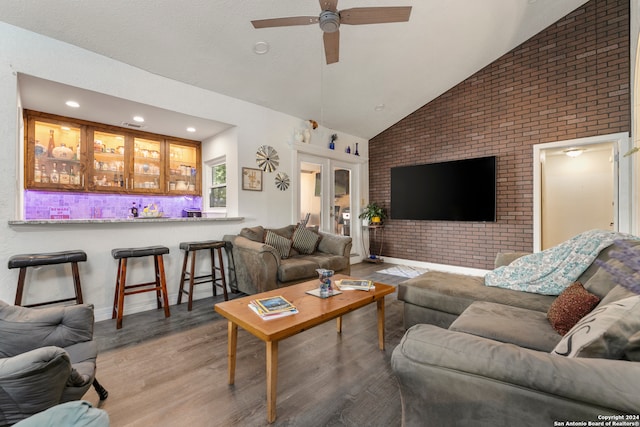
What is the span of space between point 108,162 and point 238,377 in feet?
12.2

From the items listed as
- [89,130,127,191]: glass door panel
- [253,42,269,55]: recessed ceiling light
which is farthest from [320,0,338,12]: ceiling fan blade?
[89,130,127,191]: glass door panel

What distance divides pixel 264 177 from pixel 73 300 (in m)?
2.59

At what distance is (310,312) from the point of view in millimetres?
1738

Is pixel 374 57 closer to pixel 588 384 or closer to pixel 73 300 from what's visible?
pixel 588 384

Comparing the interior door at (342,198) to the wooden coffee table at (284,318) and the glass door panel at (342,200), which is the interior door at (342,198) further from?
the wooden coffee table at (284,318)

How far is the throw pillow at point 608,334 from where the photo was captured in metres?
0.85

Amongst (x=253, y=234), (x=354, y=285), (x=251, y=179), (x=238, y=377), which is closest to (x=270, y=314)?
(x=238, y=377)

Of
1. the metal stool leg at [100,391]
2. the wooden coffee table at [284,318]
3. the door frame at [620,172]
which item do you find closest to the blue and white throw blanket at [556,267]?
the wooden coffee table at [284,318]

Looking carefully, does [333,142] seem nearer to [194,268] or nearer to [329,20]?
A: [329,20]

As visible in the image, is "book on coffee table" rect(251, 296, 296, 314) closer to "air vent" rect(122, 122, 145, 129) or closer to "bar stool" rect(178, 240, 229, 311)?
"bar stool" rect(178, 240, 229, 311)

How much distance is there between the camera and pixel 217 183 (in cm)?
454

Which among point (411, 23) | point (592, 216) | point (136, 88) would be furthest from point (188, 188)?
point (592, 216)

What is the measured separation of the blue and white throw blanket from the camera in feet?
6.23

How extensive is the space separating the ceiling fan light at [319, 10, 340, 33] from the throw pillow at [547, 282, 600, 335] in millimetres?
2416
